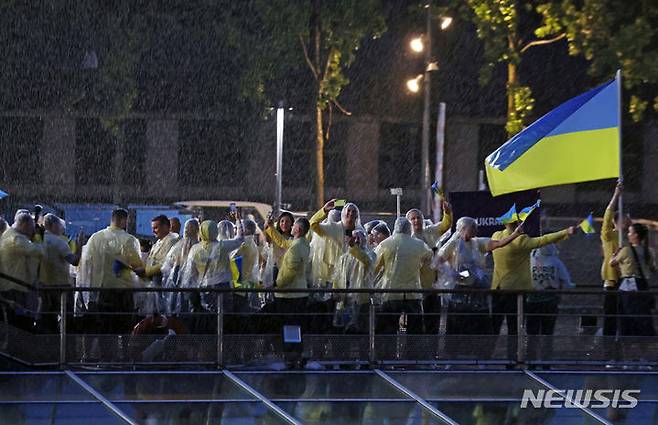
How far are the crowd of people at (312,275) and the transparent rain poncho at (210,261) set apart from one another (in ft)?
0.04

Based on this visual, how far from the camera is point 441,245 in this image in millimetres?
16328

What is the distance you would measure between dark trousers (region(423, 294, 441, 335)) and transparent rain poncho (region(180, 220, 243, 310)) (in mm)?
1890

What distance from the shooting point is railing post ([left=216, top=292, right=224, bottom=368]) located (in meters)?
13.2

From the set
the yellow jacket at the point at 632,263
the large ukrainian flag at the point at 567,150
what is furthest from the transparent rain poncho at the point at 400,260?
the yellow jacket at the point at 632,263

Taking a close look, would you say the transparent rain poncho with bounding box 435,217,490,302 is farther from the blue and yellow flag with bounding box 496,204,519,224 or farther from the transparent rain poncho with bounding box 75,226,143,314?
A: the transparent rain poncho with bounding box 75,226,143,314

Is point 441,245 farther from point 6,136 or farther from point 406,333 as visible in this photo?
point 6,136

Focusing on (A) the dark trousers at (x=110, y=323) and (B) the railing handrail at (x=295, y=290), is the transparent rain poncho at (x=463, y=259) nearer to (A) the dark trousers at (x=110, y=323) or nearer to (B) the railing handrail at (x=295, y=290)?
(B) the railing handrail at (x=295, y=290)

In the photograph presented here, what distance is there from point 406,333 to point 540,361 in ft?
3.96

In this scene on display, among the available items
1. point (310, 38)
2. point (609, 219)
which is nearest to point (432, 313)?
point (609, 219)

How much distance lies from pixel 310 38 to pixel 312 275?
20068mm

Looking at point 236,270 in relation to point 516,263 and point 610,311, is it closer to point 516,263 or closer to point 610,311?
point 516,263

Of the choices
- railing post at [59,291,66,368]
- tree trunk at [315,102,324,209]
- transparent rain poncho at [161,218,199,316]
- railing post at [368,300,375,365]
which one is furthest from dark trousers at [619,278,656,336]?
tree trunk at [315,102,324,209]

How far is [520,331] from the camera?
13695 millimetres

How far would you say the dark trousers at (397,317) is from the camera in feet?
45.3
